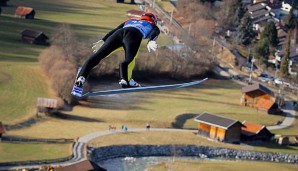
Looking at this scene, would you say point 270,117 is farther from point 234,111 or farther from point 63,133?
point 63,133

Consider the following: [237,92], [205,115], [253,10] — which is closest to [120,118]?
[205,115]

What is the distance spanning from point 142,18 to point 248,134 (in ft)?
126

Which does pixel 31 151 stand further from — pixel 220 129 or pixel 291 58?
pixel 291 58

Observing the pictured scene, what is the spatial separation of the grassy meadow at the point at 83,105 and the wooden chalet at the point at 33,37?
2.78 feet

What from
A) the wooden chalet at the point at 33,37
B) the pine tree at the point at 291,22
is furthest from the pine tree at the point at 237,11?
the wooden chalet at the point at 33,37

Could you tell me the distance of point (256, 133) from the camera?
4906 centimetres

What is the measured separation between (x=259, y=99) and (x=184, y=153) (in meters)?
19.4

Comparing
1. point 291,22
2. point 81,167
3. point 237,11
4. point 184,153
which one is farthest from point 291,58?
point 81,167

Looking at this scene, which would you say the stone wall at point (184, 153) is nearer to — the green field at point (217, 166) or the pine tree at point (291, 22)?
the green field at point (217, 166)

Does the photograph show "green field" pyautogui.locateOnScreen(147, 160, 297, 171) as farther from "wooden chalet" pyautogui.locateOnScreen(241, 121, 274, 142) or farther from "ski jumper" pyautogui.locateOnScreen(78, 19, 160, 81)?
"ski jumper" pyautogui.locateOnScreen(78, 19, 160, 81)

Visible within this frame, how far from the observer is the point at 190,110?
54594 mm

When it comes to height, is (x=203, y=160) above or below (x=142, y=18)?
below

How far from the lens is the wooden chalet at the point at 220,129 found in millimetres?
49062

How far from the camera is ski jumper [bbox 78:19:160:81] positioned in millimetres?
12258
